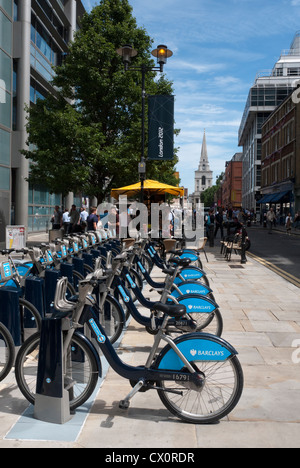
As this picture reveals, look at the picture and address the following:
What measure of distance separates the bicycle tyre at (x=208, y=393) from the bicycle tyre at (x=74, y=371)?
551 millimetres

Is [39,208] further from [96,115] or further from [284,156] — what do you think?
[284,156]

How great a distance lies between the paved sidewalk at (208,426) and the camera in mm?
3375

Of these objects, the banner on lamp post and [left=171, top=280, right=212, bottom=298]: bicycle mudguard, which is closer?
[left=171, top=280, right=212, bottom=298]: bicycle mudguard

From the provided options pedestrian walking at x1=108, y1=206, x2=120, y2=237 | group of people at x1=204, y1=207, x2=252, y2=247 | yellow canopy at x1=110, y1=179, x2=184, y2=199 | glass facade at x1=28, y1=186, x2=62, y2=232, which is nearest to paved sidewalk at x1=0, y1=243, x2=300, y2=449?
pedestrian walking at x1=108, y1=206, x2=120, y2=237

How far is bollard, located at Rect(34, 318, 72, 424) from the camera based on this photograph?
12.0ft

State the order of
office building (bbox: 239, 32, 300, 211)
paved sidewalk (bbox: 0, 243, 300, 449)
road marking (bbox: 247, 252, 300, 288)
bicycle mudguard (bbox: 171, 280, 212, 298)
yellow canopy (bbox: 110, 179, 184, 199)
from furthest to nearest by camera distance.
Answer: office building (bbox: 239, 32, 300, 211) → yellow canopy (bbox: 110, 179, 184, 199) → road marking (bbox: 247, 252, 300, 288) → bicycle mudguard (bbox: 171, 280, 212, 298) → paved sidewalk (bbox: 0, 243, 300, 449)

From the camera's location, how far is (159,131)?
1662cm

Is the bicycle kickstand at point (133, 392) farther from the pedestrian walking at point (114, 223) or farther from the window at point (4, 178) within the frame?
the window at point (4, 178)

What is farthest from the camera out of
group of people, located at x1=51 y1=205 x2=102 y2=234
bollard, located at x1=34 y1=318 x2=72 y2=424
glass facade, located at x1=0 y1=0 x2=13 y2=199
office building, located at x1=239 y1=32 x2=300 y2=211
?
office building, located at x1=239 y1=32 x2=300 y2=211

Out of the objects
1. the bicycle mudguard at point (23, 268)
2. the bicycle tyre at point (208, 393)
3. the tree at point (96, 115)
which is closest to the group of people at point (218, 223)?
the tree at point (96, 115)

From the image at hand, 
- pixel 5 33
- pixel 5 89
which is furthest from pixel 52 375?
pixel 5 33

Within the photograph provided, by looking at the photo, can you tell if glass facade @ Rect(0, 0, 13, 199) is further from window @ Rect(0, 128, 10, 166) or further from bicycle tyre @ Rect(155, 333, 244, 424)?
bicycle tyre @ Rect(155, 333, 244, 424)

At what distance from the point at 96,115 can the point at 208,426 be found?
19915 millimetres

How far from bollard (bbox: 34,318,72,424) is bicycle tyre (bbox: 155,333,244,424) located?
0.76 metres
